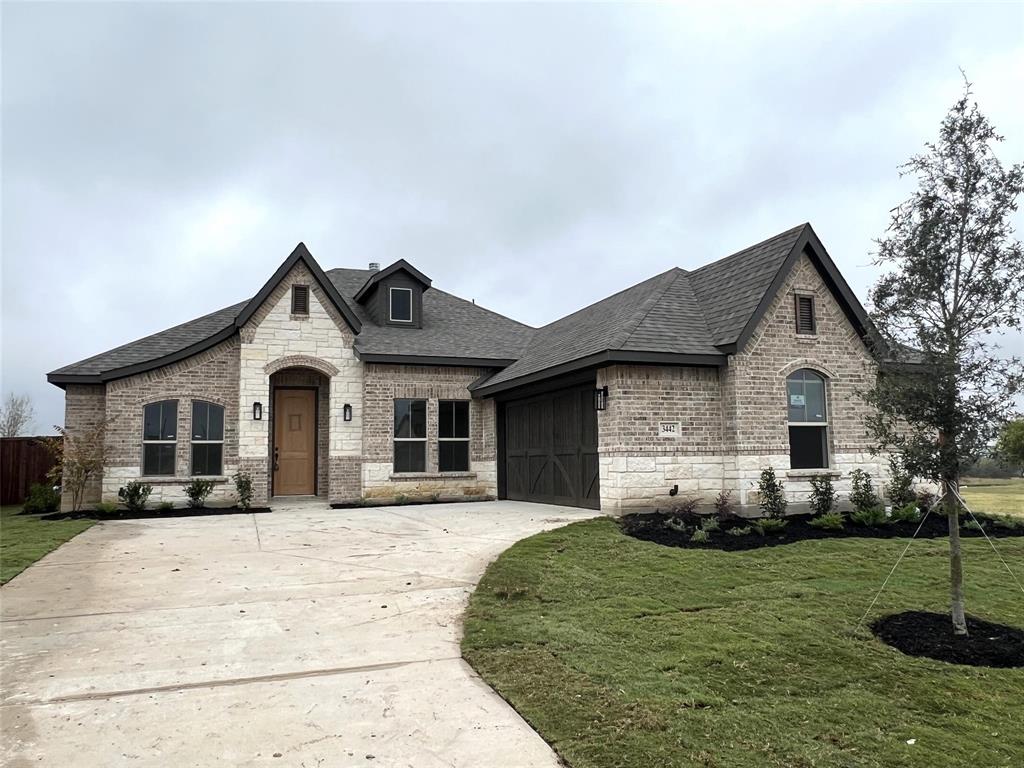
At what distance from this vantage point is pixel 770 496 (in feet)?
38.1

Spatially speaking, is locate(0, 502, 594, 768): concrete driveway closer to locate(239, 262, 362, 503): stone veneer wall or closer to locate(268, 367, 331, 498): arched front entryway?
locate(239, 262, 362, 503): stone veneer wall

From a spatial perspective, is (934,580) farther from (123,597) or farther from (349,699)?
(123,597)

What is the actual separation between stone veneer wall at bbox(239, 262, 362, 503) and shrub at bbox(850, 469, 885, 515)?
412 inches

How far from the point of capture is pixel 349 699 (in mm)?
4031

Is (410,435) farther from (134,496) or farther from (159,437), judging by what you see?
(134,496)

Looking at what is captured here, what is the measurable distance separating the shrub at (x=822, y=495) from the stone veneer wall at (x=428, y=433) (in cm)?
746

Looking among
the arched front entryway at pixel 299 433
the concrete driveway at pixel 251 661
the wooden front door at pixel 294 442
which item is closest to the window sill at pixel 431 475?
the arched front entryway at pixel 299 433

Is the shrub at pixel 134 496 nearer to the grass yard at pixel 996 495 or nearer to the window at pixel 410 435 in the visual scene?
the window at pixel 410 435

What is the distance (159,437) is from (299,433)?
322cm

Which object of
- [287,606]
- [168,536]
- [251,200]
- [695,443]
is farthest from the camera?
[251,200]

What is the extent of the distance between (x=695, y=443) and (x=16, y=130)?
41.6 ft

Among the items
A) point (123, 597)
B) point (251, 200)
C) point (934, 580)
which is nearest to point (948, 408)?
point (934, 580)

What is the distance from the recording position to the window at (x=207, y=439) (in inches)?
597

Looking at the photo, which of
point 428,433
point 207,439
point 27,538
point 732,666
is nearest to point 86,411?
point 207,439
